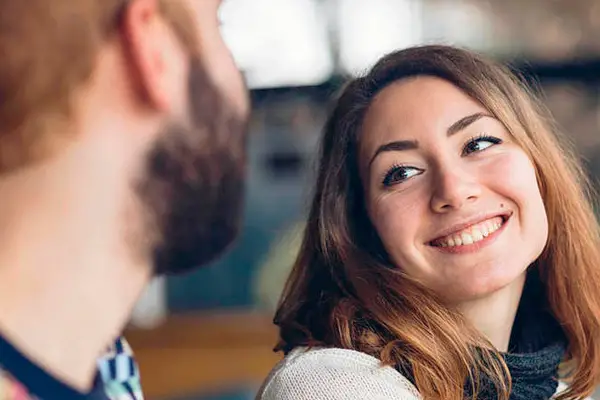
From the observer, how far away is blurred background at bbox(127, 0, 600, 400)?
10.6 ft

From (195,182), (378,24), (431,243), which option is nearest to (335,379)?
(431,243)

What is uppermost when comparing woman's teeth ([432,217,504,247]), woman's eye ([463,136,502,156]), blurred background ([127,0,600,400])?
woman's eye ([463,136,502,156])

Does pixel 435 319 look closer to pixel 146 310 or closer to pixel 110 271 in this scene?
pixel 110 271

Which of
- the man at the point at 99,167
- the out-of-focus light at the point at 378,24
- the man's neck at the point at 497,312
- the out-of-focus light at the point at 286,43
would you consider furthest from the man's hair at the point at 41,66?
the out-of-focus light at the point at 378,24

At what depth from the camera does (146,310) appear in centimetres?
314

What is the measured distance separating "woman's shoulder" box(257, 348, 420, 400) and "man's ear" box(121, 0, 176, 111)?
0.46 meters

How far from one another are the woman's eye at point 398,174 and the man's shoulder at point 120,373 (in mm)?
424

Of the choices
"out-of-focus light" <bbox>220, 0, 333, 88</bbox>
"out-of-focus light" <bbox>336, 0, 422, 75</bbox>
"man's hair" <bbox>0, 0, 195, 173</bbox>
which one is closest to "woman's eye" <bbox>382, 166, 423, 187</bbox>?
"man's hair" <bbox>0, 0, 195, 173</bbox>

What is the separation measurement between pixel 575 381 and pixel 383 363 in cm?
33

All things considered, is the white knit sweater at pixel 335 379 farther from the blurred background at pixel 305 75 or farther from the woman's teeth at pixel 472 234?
the blurred background at pixel 305 75

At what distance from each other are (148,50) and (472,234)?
53cm

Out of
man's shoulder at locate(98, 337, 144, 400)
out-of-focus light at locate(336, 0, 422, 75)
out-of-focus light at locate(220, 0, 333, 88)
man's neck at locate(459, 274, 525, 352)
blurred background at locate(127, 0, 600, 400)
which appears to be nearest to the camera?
man's shoulder at locate(98, 337, 144, 400)

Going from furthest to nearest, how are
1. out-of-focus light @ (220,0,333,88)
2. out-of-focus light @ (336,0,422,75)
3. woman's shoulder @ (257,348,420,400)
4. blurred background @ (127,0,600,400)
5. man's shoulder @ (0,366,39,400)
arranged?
out-of-focus light @ (336,0,422,75)
out-of-focus light @ (220,0,333,88)
blurred background @ (127,0,600,400)
woman's shoulder @ (257,348,420,400)
man's shoulder @ (0,366,39,400)

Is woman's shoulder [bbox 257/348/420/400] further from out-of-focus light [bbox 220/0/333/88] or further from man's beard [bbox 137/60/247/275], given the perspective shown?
out-of-focus light [bbox 220/0/333/88]
